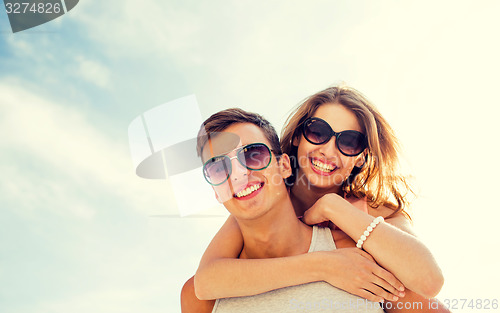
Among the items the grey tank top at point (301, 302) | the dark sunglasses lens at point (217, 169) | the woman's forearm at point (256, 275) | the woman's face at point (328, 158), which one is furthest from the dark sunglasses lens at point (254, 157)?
the woman's face at point (328, 158)

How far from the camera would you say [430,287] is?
3.02 m

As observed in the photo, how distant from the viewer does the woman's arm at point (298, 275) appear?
3.14 metres

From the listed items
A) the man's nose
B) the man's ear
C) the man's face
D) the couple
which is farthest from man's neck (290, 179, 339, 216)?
the man's nose

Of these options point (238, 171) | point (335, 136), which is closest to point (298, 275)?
point (238, 171)

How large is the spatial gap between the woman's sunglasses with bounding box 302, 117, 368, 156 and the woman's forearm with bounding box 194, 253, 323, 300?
172 cm

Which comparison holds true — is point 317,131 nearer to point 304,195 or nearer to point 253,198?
point 304,195

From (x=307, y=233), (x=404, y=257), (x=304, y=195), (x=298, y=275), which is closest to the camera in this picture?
(x=404, y=257)

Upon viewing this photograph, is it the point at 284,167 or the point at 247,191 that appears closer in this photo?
the point at 247,191

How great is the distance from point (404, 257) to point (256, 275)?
1116 mm

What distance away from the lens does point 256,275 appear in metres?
3.28

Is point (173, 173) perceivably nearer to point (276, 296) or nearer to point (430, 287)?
point (276, 296)

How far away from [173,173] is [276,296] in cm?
268

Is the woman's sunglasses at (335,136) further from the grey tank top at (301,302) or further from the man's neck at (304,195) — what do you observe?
the grey tank top at (301,302)

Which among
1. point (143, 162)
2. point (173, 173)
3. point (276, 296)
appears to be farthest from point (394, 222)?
point (143, 162)
